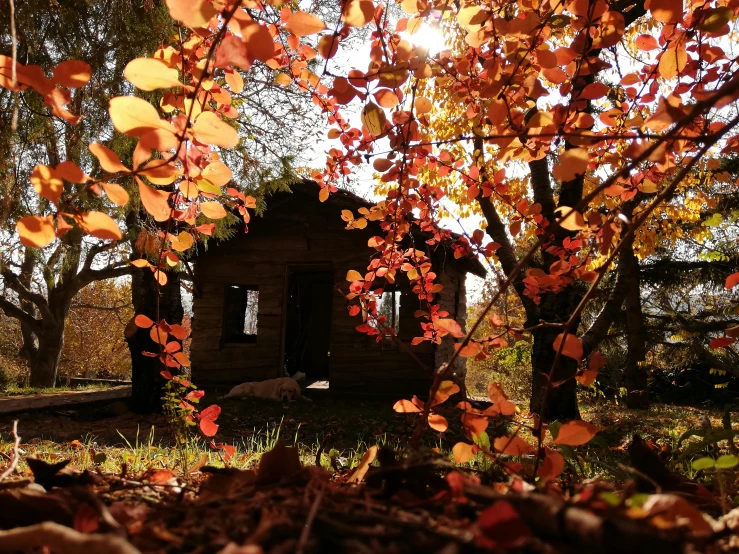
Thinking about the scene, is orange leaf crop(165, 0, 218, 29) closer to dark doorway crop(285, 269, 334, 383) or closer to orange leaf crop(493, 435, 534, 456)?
orange leaf crop(493, 435, 534, 456)

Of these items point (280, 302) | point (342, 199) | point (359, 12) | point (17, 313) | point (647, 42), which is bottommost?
point (17, 313)

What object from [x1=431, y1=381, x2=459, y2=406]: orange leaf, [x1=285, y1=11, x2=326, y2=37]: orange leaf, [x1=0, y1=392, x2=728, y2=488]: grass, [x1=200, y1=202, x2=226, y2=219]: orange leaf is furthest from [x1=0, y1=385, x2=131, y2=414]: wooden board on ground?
[x1=285, y1=11, x2=326, y2=37]: orange leaf

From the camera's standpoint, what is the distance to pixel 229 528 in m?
0.60

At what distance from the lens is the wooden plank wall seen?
9375 mm

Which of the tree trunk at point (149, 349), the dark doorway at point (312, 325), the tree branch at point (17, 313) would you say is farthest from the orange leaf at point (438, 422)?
the tree branch at point (17, 313)

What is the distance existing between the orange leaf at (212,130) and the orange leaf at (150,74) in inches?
3.0

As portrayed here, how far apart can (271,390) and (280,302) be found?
1984mm

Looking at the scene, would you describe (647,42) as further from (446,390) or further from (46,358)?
(46,358)

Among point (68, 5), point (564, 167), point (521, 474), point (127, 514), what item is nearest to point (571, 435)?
point (521, 474)

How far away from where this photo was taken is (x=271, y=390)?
8.80m

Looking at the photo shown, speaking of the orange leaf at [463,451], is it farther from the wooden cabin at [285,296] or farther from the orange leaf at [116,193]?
the wooden cabin at [285,296]

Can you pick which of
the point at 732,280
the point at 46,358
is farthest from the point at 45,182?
the point at 46,358

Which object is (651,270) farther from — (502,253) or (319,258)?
(319,258)

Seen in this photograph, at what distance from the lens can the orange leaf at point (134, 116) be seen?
28.2 inches
